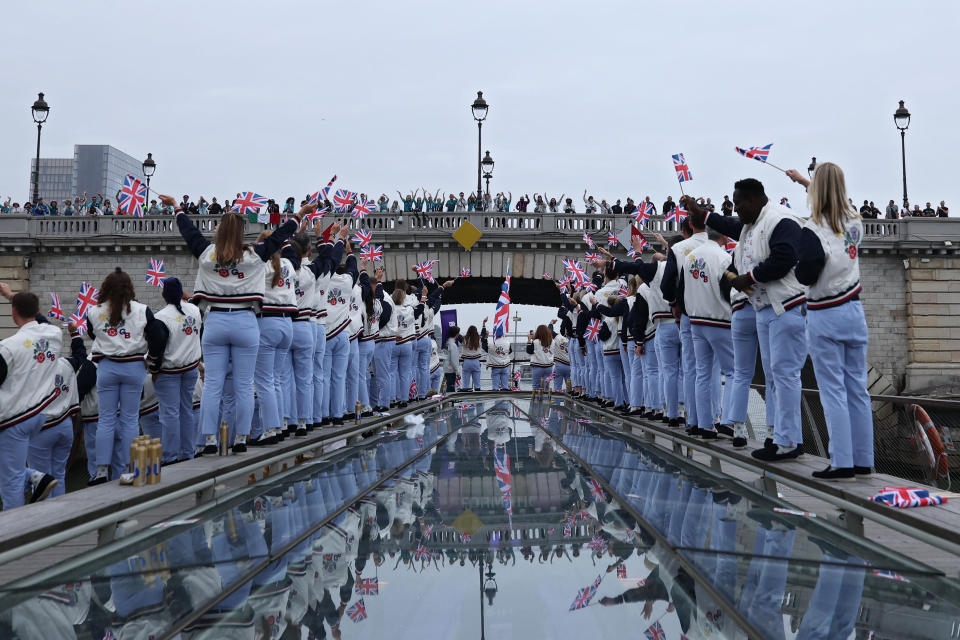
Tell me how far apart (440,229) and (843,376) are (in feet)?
94.4

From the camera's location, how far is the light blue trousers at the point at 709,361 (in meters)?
8.30

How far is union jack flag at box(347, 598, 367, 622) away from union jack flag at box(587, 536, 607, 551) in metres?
1.37

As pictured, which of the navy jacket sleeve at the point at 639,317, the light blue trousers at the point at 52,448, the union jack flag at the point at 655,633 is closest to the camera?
the union jack flag at the point at 655,633

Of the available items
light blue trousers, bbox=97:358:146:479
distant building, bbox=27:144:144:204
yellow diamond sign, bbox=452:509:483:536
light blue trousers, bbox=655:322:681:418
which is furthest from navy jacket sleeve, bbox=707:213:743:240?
distant building, bbox=27:144:144:204

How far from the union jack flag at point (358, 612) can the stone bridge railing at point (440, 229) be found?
99.5 feet

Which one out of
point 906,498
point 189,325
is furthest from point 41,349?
point 906,498

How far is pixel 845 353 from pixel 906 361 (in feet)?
107

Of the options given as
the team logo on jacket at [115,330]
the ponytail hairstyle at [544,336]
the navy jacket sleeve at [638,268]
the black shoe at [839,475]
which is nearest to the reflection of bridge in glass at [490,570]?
the black shoe at [839,475]

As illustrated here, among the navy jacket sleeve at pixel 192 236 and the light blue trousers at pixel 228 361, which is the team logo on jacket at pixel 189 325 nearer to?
the light blue trousers at pixel 228 361

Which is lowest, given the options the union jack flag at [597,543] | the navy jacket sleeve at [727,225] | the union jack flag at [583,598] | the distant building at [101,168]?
the union jack flag at [583,598]

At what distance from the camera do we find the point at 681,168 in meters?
8.97

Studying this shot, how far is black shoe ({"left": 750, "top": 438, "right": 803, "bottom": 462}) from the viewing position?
6.27 m

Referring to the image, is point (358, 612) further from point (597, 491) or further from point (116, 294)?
point (116, 294)

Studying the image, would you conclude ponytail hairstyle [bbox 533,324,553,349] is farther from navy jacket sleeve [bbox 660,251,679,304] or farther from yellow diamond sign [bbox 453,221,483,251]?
navy jacket sleeve [bbox 660,251,679,304]
